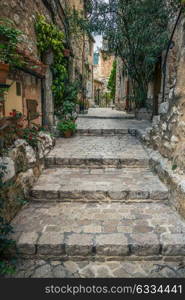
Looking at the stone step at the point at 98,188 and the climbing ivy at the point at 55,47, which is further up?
the climbing ivy at the point at 55,47

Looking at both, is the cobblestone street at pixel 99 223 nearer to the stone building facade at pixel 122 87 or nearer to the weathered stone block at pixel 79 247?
the weathered stone block at pixel 79 247

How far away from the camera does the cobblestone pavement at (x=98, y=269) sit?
1.92 metres

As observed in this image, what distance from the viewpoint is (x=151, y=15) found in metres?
6.51

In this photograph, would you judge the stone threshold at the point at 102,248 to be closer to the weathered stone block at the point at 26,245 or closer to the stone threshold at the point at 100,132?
the weathered stone block at the point at 26,245

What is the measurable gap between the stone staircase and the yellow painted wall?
3.74ft

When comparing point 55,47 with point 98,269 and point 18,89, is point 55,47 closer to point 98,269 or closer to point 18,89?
point 18,89

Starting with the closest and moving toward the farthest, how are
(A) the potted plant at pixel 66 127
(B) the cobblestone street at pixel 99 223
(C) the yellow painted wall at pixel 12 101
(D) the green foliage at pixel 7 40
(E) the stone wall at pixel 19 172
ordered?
(B) the cobblestone street at pixel 99 223 → (E) the stone wall at pixel 19 172 → (D) the green foliage at pixel 7 40 → (C) the yellow painted wall at pixel 12 101 → (A) the potted plant at pixel 66 127

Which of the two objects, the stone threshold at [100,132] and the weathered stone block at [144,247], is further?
the stone threshold at [100,132]

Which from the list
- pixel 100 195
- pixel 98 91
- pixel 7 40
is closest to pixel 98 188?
pixel 100 195

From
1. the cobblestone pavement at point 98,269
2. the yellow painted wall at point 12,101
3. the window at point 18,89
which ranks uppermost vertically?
the window at point 18,89

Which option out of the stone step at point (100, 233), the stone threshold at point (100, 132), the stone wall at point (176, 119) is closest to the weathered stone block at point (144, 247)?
the stone step at point (100, 233)

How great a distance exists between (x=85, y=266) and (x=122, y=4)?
25.7 ft

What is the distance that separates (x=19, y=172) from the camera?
289 cm

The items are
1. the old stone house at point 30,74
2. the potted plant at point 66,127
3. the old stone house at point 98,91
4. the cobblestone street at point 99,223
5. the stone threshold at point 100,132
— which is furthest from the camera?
the old stone house at point 98,91
